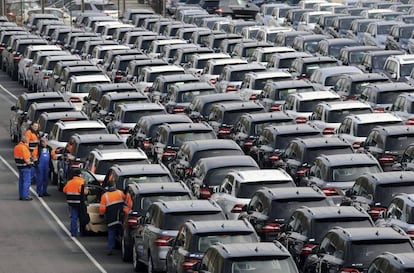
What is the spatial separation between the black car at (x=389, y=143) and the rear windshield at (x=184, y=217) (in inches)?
297

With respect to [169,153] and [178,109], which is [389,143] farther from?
[178,109]

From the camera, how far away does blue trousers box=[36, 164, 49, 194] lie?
39375mm

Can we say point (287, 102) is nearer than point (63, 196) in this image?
No

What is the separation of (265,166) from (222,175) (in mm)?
4189

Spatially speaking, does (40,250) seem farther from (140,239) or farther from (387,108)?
(387,108)

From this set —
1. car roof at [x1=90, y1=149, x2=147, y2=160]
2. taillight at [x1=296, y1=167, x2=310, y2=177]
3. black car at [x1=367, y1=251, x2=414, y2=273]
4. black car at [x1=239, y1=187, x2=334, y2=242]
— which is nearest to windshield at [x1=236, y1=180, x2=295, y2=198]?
black car at [x1=239, y1=187, x2=334, y2=242]

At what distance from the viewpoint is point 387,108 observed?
43.9 meters

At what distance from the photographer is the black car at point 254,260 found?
25656 millimetres

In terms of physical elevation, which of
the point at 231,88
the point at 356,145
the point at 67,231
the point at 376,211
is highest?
the point at 376,211

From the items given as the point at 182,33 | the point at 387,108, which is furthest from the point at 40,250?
the point at 182,33

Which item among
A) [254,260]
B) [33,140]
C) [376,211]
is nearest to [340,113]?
[33,140]

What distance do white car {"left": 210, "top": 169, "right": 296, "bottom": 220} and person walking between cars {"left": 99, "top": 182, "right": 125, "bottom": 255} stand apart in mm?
1687

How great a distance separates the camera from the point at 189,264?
27.8 meters

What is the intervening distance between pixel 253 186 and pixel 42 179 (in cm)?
784
